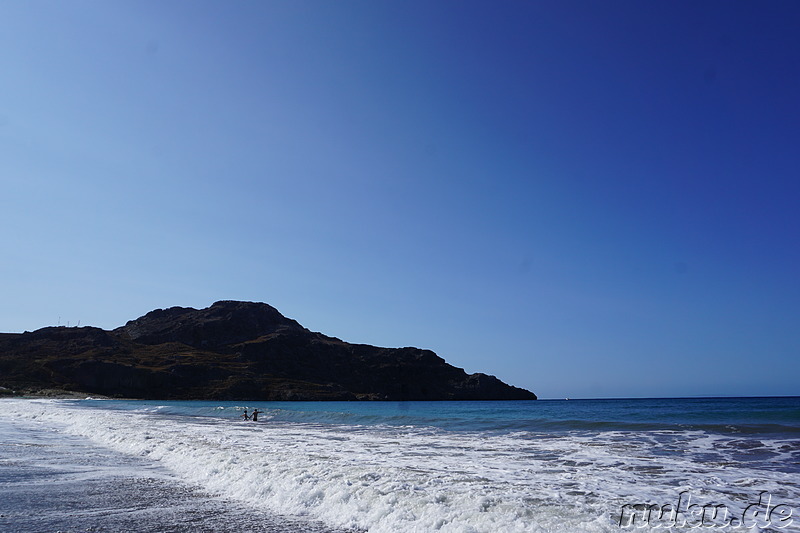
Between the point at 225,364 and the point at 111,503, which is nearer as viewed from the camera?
the point at 111,503

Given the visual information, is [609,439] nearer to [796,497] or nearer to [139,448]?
[796,497]

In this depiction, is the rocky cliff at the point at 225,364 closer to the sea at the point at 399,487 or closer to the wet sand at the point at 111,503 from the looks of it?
the sea at the point at 399,487

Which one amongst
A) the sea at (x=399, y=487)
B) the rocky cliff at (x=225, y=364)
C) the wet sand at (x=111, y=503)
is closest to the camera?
the wet sand at (x=111, y=503)

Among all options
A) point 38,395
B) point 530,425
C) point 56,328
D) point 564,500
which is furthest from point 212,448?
point 56,328

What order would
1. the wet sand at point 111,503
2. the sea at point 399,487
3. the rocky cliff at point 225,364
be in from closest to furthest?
1. the wet sand at point 111,503
2. the sea at point 399,487
3. the rocky cliff at point 225,364

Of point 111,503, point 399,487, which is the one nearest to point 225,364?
point 111,503

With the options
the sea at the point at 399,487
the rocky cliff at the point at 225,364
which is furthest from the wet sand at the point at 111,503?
the rocky cliff at the point at 225,364

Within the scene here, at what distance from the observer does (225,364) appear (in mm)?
144250

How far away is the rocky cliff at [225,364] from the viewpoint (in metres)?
121

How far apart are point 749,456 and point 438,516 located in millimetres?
15173

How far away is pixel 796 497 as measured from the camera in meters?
11.2

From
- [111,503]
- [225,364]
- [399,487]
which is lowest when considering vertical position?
[111,503]

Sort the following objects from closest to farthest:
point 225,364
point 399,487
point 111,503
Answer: point 111,503, point 399,487, point 225,364

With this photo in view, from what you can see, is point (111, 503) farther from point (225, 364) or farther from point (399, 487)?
point (225, 364)
